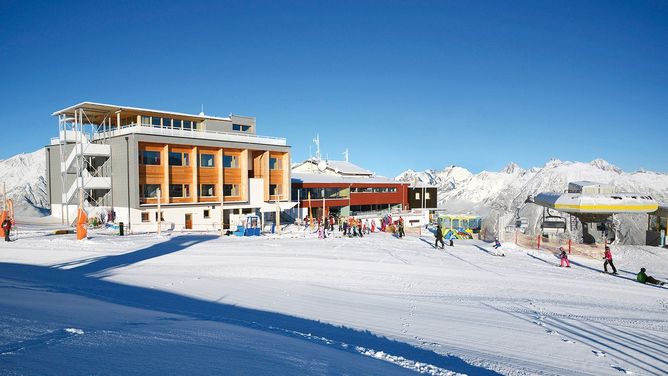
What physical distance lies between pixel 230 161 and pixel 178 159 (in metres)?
5.46

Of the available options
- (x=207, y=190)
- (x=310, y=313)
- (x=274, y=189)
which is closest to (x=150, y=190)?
(x=207, y=190)

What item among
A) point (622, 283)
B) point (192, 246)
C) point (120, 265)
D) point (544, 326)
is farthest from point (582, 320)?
point (192, 246)

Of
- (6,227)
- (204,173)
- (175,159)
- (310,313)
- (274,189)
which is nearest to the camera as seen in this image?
(310,313)

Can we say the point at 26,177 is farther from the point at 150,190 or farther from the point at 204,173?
the point at 150,190

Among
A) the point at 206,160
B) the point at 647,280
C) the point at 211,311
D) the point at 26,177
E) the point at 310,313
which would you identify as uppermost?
the point at 26,177

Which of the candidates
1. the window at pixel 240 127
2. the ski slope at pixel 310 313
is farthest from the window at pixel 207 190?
the ski slope at pixel 310 313

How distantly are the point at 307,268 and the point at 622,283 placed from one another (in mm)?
13677

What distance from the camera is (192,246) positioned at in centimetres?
2148

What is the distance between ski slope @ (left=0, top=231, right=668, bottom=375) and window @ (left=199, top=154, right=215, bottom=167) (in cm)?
1750

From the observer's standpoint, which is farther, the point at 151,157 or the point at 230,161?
the point at 230,161

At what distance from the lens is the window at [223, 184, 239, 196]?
40.3 meters

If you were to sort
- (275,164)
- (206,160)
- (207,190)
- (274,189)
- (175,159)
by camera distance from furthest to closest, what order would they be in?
(275,164) < (274,189) < (207,190) < (206,160) < (175,159)

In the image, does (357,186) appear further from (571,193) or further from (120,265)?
(120,265)

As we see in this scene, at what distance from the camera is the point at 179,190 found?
36750 mm
